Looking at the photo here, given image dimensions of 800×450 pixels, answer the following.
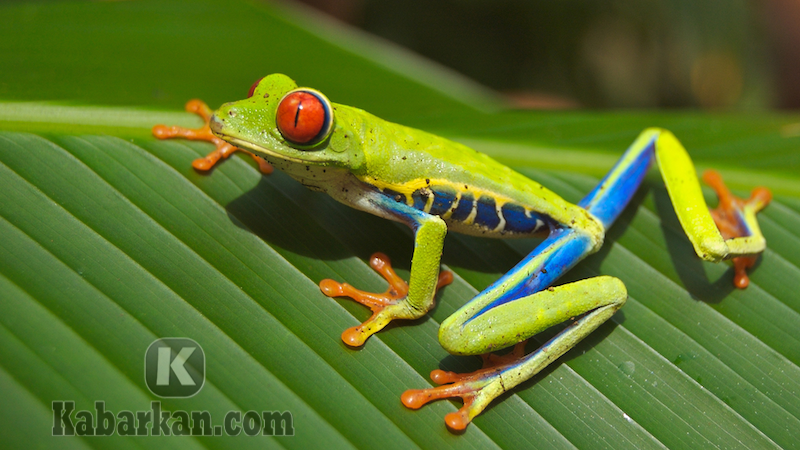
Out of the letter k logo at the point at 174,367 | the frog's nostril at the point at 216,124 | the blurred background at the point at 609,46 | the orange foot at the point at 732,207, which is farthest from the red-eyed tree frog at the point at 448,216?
the blurred background at the point at 609,46

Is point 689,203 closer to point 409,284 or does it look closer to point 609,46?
point 409,284

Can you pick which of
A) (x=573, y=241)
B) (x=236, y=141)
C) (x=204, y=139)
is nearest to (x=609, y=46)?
(x=573, y=241)

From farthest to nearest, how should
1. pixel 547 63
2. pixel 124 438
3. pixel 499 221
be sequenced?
pixel 547 63, pixel 499 221, pixel 124 438

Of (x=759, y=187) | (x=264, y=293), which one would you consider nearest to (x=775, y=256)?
(x=759, y=187)

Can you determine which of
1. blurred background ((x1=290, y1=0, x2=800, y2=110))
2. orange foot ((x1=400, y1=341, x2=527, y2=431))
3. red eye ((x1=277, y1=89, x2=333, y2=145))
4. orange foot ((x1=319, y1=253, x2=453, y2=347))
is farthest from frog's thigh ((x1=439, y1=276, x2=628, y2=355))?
blurred background ((x1=290, y1=0, x2=800, y2=110))

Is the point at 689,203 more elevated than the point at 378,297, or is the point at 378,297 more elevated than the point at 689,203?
the point at 689,203

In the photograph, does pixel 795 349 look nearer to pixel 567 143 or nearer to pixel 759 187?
pixel 759 187
